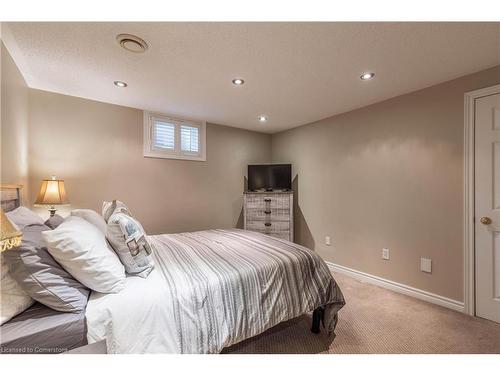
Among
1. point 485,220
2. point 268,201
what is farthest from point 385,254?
point 268,201

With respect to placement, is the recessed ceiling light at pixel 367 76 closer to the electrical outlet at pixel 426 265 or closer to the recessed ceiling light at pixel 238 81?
the recessed ceiling light at pixel 238 81

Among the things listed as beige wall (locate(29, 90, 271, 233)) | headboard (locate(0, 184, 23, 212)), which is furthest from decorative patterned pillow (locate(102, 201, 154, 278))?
beige wall (locate(29, 90, 271, 233))

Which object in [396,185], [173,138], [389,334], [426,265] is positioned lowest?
[389,334]

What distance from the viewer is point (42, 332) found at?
904 mm

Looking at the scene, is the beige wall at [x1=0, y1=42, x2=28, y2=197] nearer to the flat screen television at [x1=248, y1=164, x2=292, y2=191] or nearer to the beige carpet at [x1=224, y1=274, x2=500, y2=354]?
the beige carpet at [x1=224, y1=274, x2=500, y2=354]

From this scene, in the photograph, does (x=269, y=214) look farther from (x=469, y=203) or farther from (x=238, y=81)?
(x=469, y=203)

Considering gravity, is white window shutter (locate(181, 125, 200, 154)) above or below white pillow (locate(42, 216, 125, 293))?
above

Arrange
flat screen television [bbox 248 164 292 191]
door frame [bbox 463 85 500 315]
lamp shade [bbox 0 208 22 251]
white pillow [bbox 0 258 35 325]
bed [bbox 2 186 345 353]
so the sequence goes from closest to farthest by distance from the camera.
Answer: lamp shade [bbox 0 208 22 251], white pillow [bbox 0 258 35 325], bed [bbox 2 186 345 353], door frame [bbox 463 85 500 315], flat screen television [bbox 248 164 292 191]

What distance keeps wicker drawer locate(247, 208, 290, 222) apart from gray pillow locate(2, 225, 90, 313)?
267 centimetres

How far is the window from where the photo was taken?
3.10 meters

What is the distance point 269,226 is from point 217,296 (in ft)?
7.70
